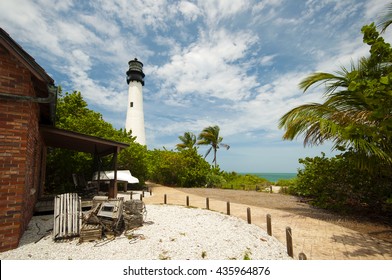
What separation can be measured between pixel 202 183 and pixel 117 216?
1733 centimetres

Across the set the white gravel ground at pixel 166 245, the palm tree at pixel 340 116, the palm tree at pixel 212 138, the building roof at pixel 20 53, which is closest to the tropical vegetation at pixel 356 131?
the palm tree at pixel 340 116

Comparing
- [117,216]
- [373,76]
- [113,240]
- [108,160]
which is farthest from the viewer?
[108,160]

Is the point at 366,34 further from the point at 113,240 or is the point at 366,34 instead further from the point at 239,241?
the point at 113,240

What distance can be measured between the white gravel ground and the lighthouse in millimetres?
20734

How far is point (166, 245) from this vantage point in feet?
16.8

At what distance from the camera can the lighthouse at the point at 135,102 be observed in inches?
1074

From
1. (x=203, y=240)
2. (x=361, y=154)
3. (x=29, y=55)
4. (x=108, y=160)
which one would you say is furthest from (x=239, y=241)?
(x=108, y=160)

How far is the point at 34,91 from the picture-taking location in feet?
18.2

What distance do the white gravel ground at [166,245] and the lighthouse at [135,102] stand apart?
68.0 ft

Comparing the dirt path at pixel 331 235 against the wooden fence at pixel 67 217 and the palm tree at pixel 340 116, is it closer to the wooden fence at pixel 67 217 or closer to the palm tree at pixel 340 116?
the palm tree at pixel 340 116

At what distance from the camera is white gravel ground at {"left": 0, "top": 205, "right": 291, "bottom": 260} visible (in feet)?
14.9

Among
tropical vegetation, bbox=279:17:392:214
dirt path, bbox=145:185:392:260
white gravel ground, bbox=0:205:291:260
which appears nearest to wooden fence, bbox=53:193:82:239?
white gravel ground, bbox=0:205:291:260

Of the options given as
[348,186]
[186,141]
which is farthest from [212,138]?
[348,186]

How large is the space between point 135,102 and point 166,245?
25848 mm
